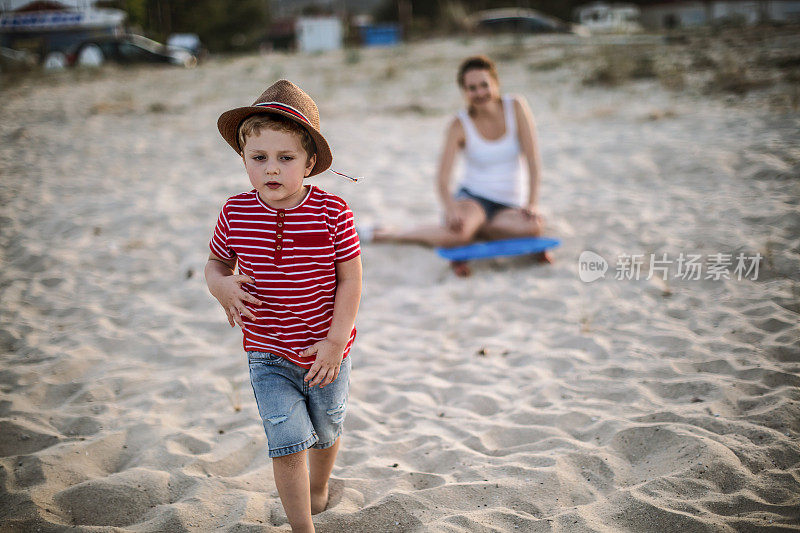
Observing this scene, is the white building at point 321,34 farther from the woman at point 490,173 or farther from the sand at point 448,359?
the woman at point 490,173

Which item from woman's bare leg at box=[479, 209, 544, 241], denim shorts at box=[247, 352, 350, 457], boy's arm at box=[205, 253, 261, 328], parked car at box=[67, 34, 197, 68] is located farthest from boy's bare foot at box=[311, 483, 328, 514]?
parked car at box=[67, 34, 197, 68]

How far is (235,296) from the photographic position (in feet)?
5.69

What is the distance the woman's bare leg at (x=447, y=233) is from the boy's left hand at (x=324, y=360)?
2634 mm

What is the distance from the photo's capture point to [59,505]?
209cm

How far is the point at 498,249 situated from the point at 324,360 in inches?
102

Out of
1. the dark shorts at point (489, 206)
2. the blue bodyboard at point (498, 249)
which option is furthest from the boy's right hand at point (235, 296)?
the dark shorts at point (489, 206)

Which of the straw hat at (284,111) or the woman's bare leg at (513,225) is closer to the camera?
the straw hat at (284,111)

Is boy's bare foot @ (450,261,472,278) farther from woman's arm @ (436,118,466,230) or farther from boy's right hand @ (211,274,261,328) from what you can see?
boy's right hand @ (211,274,261,328)

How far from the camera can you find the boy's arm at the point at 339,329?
1.76m

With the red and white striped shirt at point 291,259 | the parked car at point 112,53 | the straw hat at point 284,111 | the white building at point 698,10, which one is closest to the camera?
the straw hat at point 284,111

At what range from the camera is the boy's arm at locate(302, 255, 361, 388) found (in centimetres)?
176

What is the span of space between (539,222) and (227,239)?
294cm

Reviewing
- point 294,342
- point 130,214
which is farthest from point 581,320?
point 130,214

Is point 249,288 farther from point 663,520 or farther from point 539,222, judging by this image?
point 539,222
